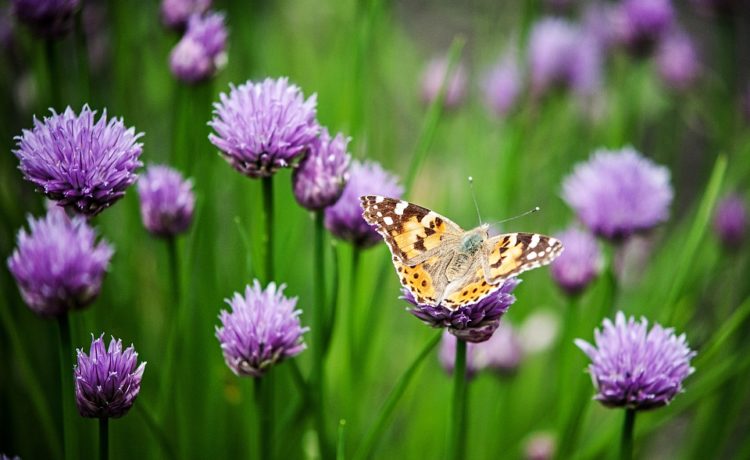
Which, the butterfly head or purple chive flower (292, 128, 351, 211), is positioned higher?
purple chive flower (292, 128, 351, 211)

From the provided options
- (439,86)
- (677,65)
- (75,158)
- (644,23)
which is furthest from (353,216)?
(677,65)

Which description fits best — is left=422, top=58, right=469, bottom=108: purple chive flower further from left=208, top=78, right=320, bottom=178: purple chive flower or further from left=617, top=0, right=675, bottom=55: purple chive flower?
left=208, top=78, right=320, bottom=178: purple chive flower

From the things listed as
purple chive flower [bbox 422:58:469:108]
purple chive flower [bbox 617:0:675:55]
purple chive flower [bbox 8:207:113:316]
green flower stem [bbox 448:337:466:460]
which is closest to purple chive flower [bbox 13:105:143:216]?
purple chive flower [bbox 8:207:113:316]

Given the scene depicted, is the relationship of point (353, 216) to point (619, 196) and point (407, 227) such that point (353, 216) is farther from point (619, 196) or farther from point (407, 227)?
point (619, 196)

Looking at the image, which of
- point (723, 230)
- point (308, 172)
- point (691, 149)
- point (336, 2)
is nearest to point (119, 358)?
point (308, 172)

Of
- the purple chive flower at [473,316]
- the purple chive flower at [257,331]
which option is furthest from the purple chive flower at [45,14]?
the purple chive flower at [473,316]

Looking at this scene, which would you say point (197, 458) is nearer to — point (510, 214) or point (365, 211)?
point (365, 211)
